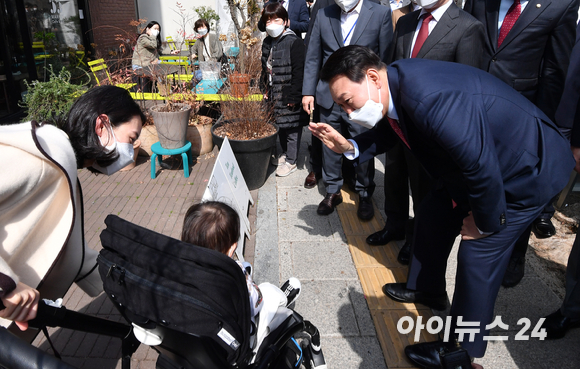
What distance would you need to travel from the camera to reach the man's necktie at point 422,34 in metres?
2.92

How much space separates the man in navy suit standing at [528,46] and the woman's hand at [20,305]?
282cm

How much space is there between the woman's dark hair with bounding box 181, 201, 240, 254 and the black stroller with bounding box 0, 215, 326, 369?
0.26 metres

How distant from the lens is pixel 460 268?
6.58 ft

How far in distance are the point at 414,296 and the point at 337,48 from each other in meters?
2.35

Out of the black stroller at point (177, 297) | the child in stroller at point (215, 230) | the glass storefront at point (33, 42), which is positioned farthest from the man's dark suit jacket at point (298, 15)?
the black stroller at point (177, 297)

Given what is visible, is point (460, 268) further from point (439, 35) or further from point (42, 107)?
point (42, 107)

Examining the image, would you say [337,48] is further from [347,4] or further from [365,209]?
[365,209]

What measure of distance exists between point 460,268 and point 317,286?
3.83 feet

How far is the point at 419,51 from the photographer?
9.43ft

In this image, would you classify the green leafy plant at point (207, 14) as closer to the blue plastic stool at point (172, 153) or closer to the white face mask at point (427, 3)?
the blue plastic stool at point (172, 153)

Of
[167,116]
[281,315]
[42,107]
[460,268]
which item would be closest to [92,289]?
[281,315]

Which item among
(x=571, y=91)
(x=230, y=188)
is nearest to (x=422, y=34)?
(x=571, y=91)

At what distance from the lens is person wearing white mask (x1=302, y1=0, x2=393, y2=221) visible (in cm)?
354

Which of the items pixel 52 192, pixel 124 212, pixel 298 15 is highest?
pixel 298 15
